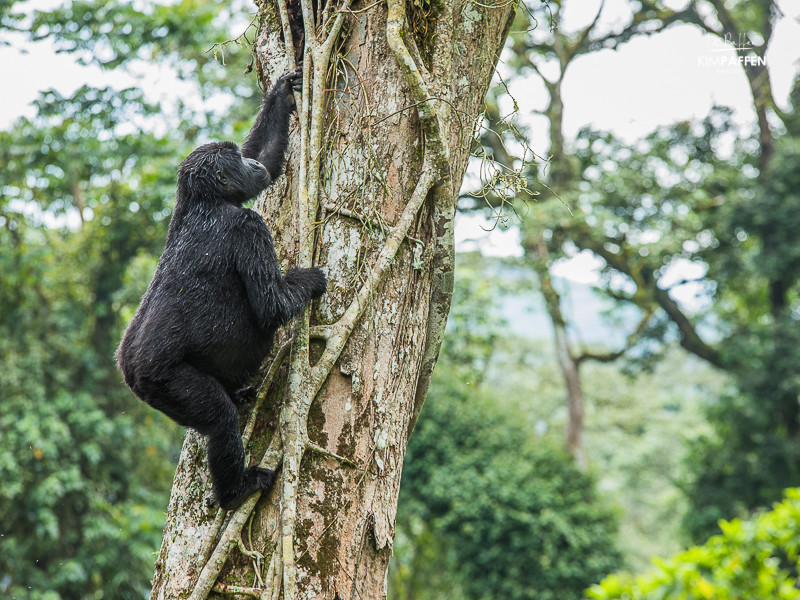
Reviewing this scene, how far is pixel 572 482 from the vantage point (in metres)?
11.2

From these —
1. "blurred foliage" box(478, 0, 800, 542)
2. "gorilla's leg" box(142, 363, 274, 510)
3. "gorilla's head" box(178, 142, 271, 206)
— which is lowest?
"gorilla's leg" box(142, 363, 274, 510)

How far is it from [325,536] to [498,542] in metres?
9.51

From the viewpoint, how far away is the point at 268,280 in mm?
2412

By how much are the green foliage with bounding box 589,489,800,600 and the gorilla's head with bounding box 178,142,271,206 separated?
3.45 metres

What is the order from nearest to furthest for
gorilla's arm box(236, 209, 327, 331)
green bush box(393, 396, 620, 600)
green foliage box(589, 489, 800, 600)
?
gorilla's arm box(236, 209, 327, 331), green foliage box(589, 489, 800, 600), green bush box(393, 396, 620, 600)

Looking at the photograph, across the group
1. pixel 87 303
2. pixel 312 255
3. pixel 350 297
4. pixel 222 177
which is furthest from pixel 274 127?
pixel 87 303

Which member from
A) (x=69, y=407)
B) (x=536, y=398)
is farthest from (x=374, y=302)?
(x=536, y=398)

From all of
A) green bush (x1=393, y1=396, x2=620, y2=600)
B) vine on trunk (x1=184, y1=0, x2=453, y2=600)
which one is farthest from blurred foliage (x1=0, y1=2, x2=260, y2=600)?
vine on trunk (x1=184, y1=0, x2=453, y2=600)

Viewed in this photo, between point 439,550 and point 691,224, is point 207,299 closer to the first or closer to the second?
point 439,550

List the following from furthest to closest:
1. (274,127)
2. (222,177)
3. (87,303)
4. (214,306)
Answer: (87,303) → (274,127) → (222,177) → (214,306)

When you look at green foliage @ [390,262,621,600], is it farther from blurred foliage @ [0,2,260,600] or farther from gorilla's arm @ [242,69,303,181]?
gorilla's arm @ [242,69,303,181]

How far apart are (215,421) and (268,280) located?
0.50 meters

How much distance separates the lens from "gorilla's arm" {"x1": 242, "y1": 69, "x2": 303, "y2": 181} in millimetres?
2783

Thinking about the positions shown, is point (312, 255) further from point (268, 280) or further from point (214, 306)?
point (214, 306)
